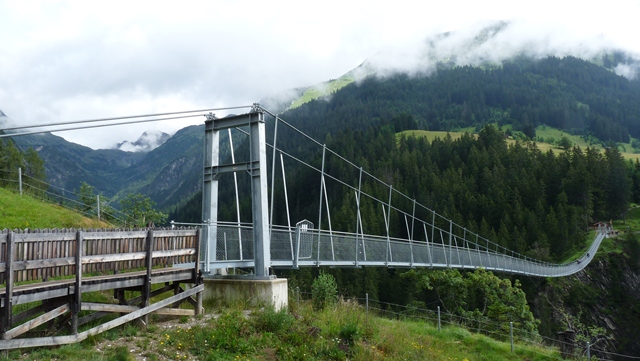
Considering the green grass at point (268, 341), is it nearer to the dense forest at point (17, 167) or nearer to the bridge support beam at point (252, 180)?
the bridge support beam at point (252, 180)

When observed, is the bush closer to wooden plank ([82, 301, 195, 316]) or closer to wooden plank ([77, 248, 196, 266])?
wooden plank ([82, 301, 195, 316])

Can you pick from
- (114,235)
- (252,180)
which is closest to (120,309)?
(114,235)

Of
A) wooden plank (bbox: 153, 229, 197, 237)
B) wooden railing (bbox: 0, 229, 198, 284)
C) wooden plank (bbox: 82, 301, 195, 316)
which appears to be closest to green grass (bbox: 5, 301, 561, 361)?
wooden plank (bbox: 82, 301, 195, 316)

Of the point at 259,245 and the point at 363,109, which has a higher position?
the point at 363,109

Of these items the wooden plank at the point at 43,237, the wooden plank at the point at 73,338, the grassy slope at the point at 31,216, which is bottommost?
the wooden plank at the point at 73,338

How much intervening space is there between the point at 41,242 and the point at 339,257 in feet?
32.3

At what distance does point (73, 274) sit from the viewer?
6.51 metres

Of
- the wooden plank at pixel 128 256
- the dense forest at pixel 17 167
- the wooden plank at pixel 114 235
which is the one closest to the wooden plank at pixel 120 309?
the wooden plank at pixel 128 256

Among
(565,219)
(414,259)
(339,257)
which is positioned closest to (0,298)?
(339,257)

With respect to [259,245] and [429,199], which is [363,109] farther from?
[259,245]

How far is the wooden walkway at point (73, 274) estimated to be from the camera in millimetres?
5934

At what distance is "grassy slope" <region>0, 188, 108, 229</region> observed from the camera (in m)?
13.2

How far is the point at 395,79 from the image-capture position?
18100cm

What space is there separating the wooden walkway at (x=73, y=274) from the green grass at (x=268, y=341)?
0.30m
